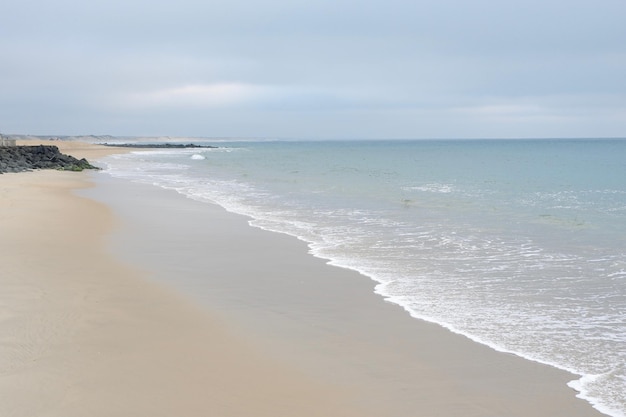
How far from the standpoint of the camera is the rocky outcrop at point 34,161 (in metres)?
34.1

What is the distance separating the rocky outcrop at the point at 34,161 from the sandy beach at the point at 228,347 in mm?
25663

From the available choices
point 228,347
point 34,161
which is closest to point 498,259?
point 228,347

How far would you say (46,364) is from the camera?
522cm

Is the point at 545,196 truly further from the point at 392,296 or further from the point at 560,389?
the point at 560,389

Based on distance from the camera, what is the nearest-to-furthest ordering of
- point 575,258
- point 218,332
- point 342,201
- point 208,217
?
point 218,332 → point 575,258 → point 208,217 → point 342,201

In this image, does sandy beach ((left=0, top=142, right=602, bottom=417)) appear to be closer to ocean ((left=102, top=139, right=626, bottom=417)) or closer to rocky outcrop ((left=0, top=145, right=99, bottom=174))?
ocean ((left=102, top=139, right=626, bottom=417))

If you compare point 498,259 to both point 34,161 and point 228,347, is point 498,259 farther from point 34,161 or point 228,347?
point 34,161

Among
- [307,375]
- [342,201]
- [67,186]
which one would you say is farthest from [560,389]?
[67,186]

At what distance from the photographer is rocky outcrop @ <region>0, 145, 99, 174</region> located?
112 feet

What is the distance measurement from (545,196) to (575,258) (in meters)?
12.9

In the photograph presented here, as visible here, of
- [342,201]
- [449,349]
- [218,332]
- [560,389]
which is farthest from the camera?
[342,201]

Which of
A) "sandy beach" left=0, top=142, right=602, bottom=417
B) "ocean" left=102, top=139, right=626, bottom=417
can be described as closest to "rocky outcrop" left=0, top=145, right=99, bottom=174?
"ocean" left=102, top=139, right=626, bottom=417

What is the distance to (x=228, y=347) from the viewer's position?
589 centimetres

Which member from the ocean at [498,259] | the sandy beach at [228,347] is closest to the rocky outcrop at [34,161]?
the ocean at [498,259]
